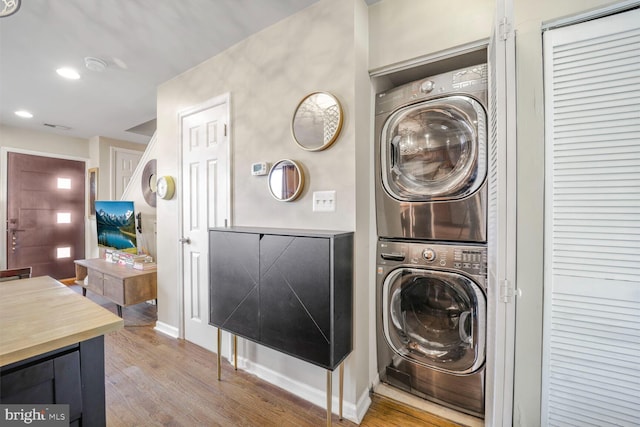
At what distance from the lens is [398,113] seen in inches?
66.6

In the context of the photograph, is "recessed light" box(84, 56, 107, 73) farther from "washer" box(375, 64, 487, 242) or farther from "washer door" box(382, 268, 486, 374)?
"washer door" box(382, 268, 486, 374)

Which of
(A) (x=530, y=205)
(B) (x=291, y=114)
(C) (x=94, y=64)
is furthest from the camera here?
(C) (x=94, y=64)

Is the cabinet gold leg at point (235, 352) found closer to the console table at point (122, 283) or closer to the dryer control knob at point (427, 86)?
the console table at point (122, 283)

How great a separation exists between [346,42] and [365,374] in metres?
2.09

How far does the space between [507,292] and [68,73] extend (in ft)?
12.6

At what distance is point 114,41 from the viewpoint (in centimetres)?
204

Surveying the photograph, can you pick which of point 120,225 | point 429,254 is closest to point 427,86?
point 429,254

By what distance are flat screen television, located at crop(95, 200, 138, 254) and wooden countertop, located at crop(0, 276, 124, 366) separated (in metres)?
2.32

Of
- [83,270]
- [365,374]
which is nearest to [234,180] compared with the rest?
[365,374]

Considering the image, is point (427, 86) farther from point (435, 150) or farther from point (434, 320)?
point (434, 320)

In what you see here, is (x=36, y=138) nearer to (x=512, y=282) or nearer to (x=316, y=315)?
(x=316, y=315)

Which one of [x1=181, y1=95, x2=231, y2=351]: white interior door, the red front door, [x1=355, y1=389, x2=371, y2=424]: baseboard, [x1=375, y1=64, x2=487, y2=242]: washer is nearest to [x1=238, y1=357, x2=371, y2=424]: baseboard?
[x1=355, y1=389, x2=371, y2=424]: baseboard

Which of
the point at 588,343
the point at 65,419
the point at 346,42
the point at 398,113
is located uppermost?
the point at 346,42

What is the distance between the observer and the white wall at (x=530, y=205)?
1154 millimetres
